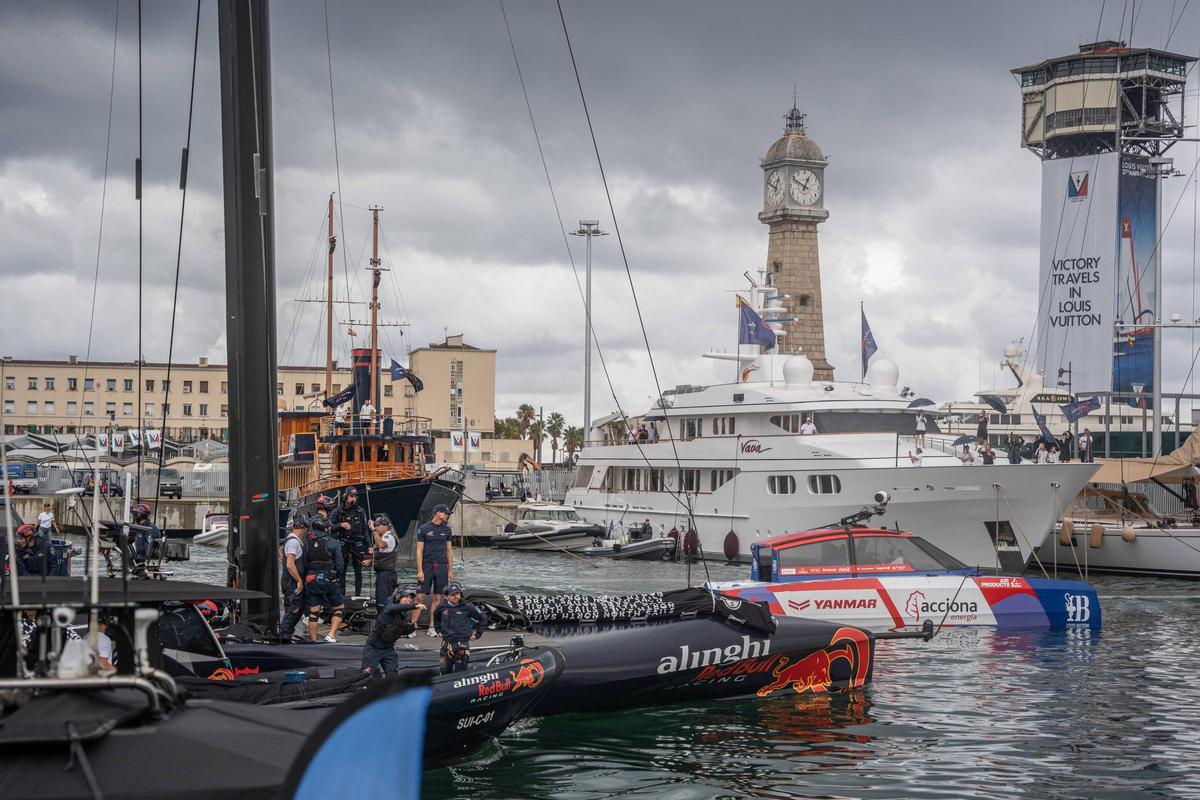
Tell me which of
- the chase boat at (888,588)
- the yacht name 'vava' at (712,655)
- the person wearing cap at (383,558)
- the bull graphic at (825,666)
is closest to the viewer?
the yacht name 'vava' at (712,655)

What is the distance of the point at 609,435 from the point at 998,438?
42.1m

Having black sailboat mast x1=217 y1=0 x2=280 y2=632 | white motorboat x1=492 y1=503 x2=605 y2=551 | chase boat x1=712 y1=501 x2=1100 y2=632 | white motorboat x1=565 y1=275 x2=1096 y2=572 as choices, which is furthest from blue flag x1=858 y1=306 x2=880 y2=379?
black sailboat mast x1=217 y1=0 x2=280 y2=632

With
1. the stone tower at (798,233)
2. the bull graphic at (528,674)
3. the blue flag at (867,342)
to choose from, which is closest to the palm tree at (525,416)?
the stone tower at (798,233)

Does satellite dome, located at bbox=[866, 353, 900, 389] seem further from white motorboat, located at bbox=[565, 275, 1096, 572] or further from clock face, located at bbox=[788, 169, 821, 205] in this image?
clock face, located at bbox=[788, 169, 821, 205]

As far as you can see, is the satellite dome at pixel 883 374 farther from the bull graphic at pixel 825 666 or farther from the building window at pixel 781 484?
the bull graphic at pixel 825 666

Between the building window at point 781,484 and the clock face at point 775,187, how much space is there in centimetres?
3940

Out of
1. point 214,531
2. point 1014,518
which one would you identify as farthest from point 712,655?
point 214,531

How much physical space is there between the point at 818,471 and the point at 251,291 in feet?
83.4

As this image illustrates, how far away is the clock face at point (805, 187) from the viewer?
7381 cm

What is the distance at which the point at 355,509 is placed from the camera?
18.7 m

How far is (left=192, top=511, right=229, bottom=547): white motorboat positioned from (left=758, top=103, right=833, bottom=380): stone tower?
33324 mm

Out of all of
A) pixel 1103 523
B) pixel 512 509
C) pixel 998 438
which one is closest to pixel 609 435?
pixel 512 509

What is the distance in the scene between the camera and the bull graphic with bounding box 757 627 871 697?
1409 centimetres

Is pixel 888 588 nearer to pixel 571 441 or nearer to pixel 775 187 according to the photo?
pixel 775 187
